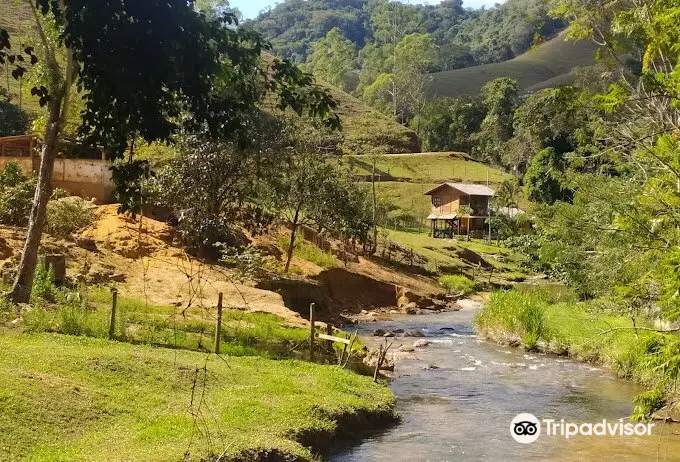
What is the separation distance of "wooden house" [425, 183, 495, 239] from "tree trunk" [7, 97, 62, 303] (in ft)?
175

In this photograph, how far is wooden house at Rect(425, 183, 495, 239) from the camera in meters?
69.6

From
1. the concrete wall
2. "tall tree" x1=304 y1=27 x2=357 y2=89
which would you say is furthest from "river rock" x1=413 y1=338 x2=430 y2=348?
"tall tree" x1=304 y1=27 x2=357 y2=89

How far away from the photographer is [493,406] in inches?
661

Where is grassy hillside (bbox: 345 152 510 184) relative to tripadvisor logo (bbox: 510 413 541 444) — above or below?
above

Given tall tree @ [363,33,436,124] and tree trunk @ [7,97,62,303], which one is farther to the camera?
tall tree @ [363,33,436,124]

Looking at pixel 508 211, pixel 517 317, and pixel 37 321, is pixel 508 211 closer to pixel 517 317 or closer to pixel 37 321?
pixel 517 317

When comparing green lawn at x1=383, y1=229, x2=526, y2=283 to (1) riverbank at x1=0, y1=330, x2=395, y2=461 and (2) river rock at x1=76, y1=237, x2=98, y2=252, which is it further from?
(1) riverbank at x1=0, y1=330, x2=395, y2=461

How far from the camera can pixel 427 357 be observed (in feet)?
77.9

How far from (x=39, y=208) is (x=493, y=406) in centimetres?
1275

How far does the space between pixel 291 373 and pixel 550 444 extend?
5535 mm

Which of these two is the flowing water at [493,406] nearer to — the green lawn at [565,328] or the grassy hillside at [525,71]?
the green lawn at [565,328]

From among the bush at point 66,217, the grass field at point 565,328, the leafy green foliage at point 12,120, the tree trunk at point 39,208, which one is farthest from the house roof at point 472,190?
the tree trunk at point 39,208

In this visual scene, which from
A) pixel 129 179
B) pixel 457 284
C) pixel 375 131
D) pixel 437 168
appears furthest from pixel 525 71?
pixel 129 179

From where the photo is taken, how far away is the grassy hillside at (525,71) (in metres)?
153
